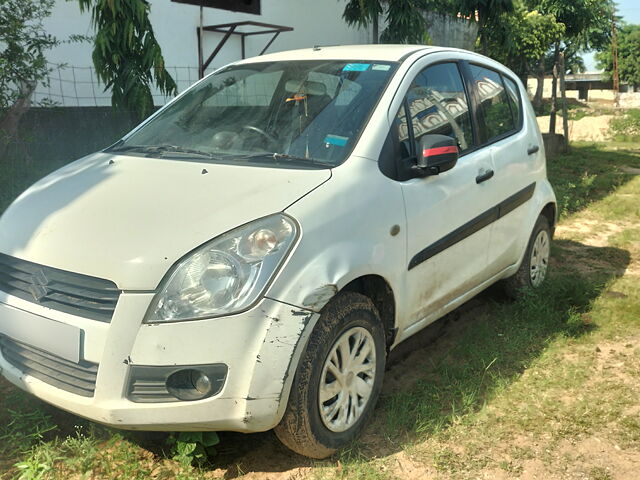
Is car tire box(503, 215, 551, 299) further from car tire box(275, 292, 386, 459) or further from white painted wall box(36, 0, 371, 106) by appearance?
white painted wall box(36, 0, 371, 106)

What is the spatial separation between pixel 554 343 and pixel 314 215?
2.20 metres

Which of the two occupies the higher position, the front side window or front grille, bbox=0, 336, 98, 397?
the front side window

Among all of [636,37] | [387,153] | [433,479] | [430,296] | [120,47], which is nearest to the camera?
[433,479]

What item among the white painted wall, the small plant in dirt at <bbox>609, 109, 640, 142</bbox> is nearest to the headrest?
the white painted wall

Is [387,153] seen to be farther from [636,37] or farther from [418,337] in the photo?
[636,37]

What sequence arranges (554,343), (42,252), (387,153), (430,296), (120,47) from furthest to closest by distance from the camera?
(120,47) → (554,343) → (430,296) → (387,153) → (42,252)

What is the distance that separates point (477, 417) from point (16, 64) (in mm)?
5701

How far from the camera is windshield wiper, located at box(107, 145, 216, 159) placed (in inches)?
127

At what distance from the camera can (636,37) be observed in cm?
5806

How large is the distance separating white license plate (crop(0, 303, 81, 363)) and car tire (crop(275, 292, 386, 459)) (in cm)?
83

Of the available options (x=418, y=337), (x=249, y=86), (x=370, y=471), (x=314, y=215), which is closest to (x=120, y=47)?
(x=249, y=86)

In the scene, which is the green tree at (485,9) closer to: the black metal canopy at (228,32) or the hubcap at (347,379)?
the black metal canopy at (228,32)

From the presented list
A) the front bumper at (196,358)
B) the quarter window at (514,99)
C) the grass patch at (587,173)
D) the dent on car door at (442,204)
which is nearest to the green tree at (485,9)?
the grass patch at (587,173)

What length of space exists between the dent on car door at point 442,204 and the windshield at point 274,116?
0.27m
